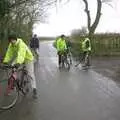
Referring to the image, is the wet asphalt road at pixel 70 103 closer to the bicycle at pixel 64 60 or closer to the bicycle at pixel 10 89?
the bicycle at pixel 10 89

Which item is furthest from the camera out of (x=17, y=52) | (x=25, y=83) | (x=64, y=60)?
(x=64, y=60)

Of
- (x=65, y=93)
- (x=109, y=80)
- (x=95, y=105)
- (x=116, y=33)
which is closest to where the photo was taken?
(x=95, y=105)

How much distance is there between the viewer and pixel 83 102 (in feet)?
38.3

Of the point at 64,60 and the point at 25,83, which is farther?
the point at 64,60

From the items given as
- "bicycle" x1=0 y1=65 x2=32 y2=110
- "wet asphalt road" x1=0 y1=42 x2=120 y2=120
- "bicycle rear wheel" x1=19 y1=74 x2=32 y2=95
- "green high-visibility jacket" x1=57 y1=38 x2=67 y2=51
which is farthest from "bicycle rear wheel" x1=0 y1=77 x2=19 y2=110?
"green high-visibility jacket" x1=57 y1=38 x2=67 y2=51

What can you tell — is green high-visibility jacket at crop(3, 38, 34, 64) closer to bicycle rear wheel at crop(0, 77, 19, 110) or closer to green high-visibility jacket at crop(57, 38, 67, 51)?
bicycle rear wheel at crop(0, 77, 19, 110)

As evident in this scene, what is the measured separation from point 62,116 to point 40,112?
0.75 m

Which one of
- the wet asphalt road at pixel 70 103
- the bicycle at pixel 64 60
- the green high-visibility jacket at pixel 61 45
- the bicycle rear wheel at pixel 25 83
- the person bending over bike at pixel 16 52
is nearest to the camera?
the wet asphalt road at pixel 70 103

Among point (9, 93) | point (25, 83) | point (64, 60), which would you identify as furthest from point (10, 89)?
point (64, 60)

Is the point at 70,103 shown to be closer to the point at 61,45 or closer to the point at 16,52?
the point at 16,52

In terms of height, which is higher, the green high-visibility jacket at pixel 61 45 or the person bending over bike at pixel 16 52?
the person bending over bike at pixel 16 52

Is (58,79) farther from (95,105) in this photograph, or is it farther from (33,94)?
(95,105)

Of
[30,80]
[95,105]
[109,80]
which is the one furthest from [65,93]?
[109,80]

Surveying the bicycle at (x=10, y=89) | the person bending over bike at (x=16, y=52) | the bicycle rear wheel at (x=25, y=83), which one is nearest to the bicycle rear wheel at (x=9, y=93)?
the bicycle at (x=10, y=89)
